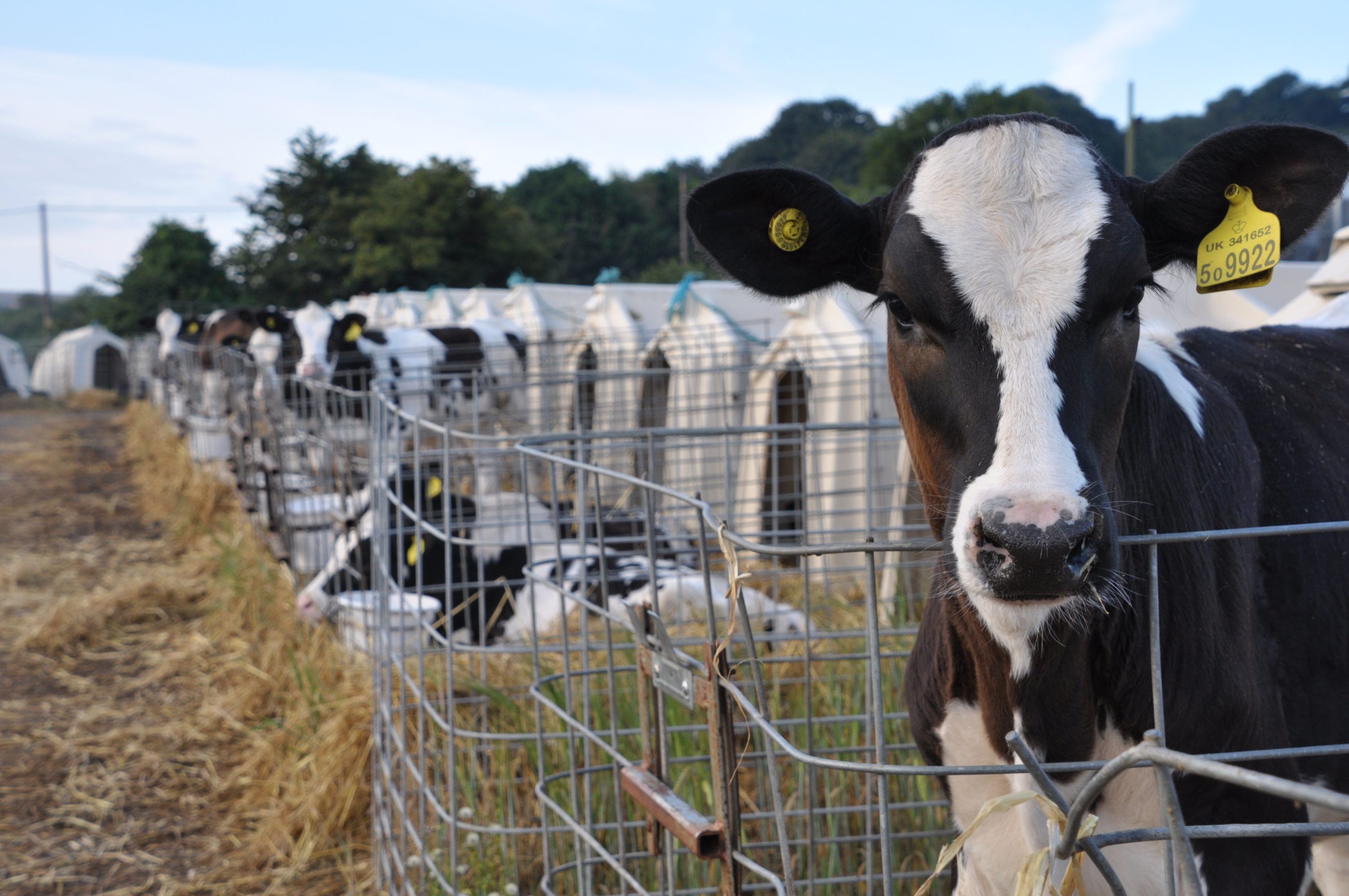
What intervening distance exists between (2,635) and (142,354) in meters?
15.9

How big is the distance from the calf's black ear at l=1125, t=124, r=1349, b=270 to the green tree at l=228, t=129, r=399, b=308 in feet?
90.1

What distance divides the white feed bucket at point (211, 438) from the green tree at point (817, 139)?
132 ft

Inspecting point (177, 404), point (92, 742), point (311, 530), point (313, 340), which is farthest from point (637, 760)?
point (177, 404)

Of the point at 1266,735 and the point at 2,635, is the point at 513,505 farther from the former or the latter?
A: the point at 1266,735

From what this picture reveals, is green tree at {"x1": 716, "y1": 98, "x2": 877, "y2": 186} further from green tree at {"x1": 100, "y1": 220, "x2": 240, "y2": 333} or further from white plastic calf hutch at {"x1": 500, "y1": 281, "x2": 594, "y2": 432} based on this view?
white plastic calf hutch at {"x1": 500, "y1": 281, "x2": 594, "y2": 432}

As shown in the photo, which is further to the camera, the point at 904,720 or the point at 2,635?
the point at 2,635

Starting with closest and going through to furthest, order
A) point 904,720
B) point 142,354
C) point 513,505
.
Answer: point 904,720 → point 513,505 → point 142,354

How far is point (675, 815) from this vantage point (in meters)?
1.66

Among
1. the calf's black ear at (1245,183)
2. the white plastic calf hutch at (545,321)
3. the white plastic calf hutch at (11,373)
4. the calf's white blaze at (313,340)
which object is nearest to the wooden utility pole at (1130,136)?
the white plastic calf hutch at (545,321)

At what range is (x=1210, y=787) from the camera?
1.76 metres

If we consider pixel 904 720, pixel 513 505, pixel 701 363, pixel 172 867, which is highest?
pixel 701 363

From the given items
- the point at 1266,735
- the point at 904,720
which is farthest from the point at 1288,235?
the point at 904,720

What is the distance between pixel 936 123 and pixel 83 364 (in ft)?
86.4

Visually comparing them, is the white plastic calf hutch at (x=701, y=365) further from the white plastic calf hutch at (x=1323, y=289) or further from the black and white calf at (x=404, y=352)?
the white plastic calf hutch at (x=1323, y=289)
